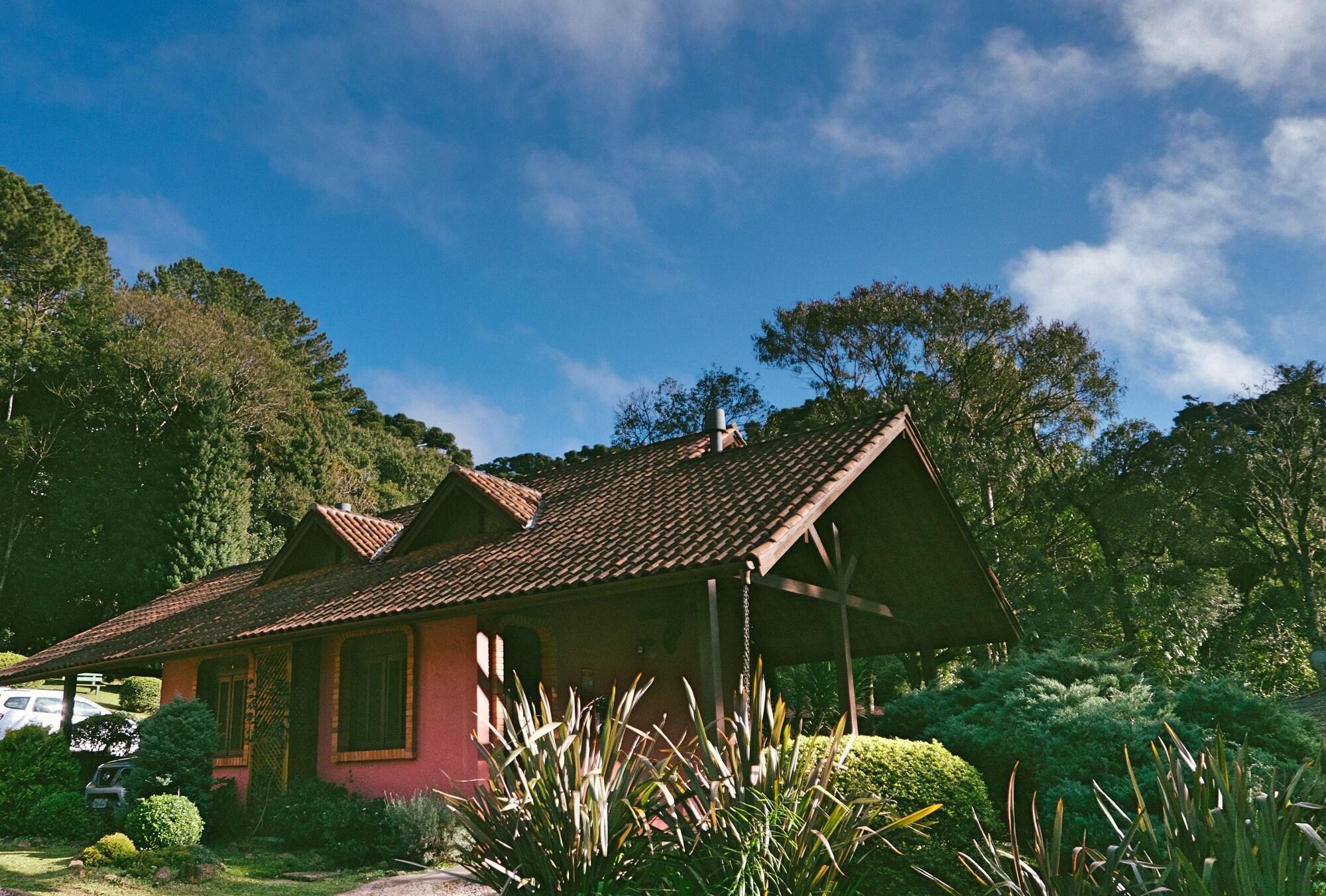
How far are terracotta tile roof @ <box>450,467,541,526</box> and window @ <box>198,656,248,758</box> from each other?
4.71m

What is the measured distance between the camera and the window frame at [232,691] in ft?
47.1

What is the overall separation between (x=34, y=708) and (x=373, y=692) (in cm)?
1237

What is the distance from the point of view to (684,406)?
126 feet

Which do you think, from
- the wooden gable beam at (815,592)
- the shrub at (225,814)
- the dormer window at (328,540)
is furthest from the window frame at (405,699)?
the wooden gable beam at (815,592)

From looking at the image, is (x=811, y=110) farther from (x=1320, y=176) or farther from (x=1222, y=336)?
(x=1222, y=336)

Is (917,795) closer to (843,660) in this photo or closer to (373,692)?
(843,660)

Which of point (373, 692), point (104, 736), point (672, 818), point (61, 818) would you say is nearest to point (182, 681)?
point (104, 736)

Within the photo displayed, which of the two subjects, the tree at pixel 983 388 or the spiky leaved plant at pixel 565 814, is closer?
the spiky leaved plant at pixel 565 814

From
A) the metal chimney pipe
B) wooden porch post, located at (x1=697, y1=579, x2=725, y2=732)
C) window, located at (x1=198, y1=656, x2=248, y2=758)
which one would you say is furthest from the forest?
window, located at (x1=198, y1=656, x2=248, y2=758)

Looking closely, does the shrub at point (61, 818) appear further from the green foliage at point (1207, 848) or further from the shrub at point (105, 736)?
→ the green foliage at point (1207, 848)

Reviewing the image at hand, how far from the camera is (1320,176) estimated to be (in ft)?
47.0

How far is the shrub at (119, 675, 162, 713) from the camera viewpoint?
26.5 meters

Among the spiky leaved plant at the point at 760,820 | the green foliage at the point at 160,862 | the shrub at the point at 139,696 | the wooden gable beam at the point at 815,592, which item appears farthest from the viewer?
the shrub at the point at 139,696

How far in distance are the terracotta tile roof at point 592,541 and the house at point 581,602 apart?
0.15ft
